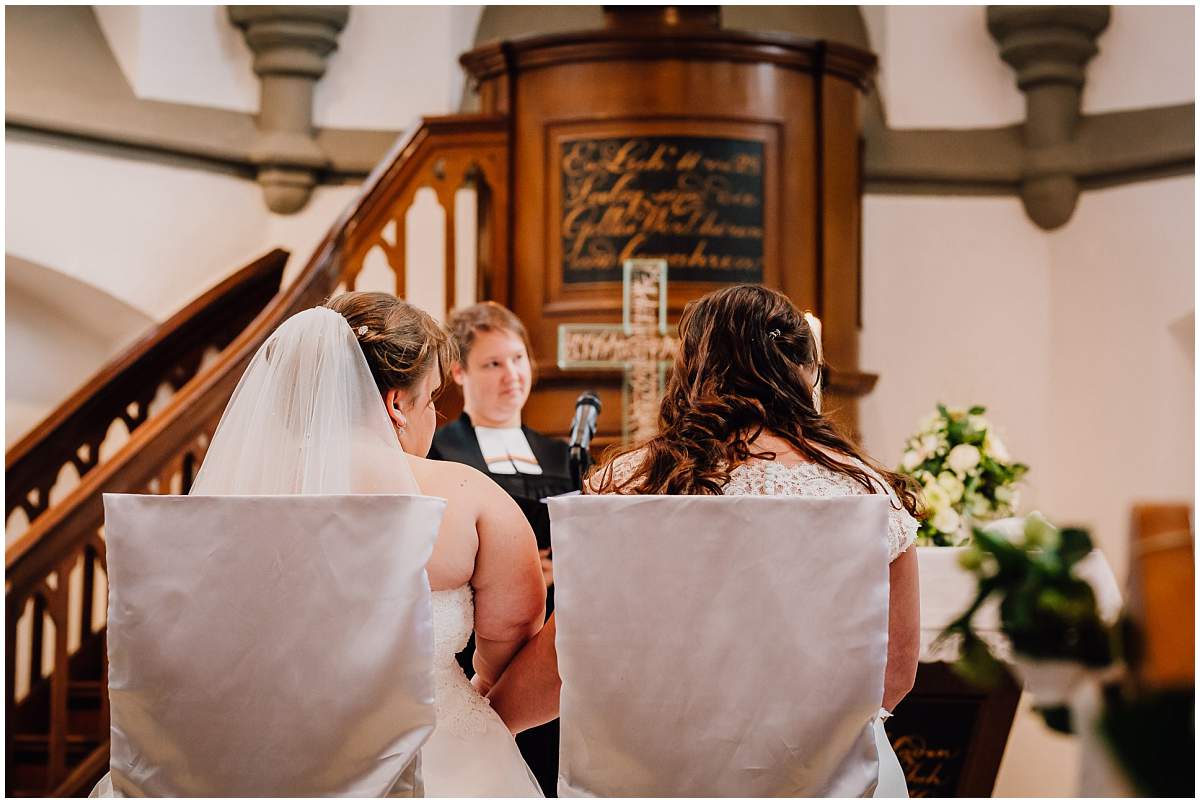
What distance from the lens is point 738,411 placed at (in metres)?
2.45

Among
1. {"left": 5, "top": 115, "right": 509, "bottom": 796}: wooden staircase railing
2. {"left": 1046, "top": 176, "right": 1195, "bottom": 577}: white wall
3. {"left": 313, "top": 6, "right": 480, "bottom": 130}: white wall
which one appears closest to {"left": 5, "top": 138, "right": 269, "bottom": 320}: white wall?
{"left": 313, "top": 6, "right": 480, "bottom": 130}: white wall

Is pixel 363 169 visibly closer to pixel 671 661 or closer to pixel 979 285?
pixel 979 285

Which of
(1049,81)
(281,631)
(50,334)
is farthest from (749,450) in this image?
(50,334)

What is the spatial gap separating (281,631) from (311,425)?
477 millimetres

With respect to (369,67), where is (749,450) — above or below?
below

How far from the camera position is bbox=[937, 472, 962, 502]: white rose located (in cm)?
400

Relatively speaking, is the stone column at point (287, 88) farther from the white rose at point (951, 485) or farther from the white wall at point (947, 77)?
the white rose at point (951, 485)

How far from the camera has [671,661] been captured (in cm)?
211

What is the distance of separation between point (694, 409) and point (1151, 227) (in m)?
5.12

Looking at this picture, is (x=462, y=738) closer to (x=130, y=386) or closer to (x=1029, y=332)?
(x=130, y=386)

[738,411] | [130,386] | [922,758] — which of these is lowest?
[922,758]

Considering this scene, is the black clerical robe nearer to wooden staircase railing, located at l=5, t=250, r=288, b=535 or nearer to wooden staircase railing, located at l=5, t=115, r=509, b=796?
wooden staircase railing, located at l=5, t=115, r=509, b=796

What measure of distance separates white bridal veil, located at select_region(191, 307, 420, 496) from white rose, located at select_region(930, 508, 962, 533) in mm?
1909

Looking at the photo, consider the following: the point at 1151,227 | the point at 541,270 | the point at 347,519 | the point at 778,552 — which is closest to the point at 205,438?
the point at 541,270
